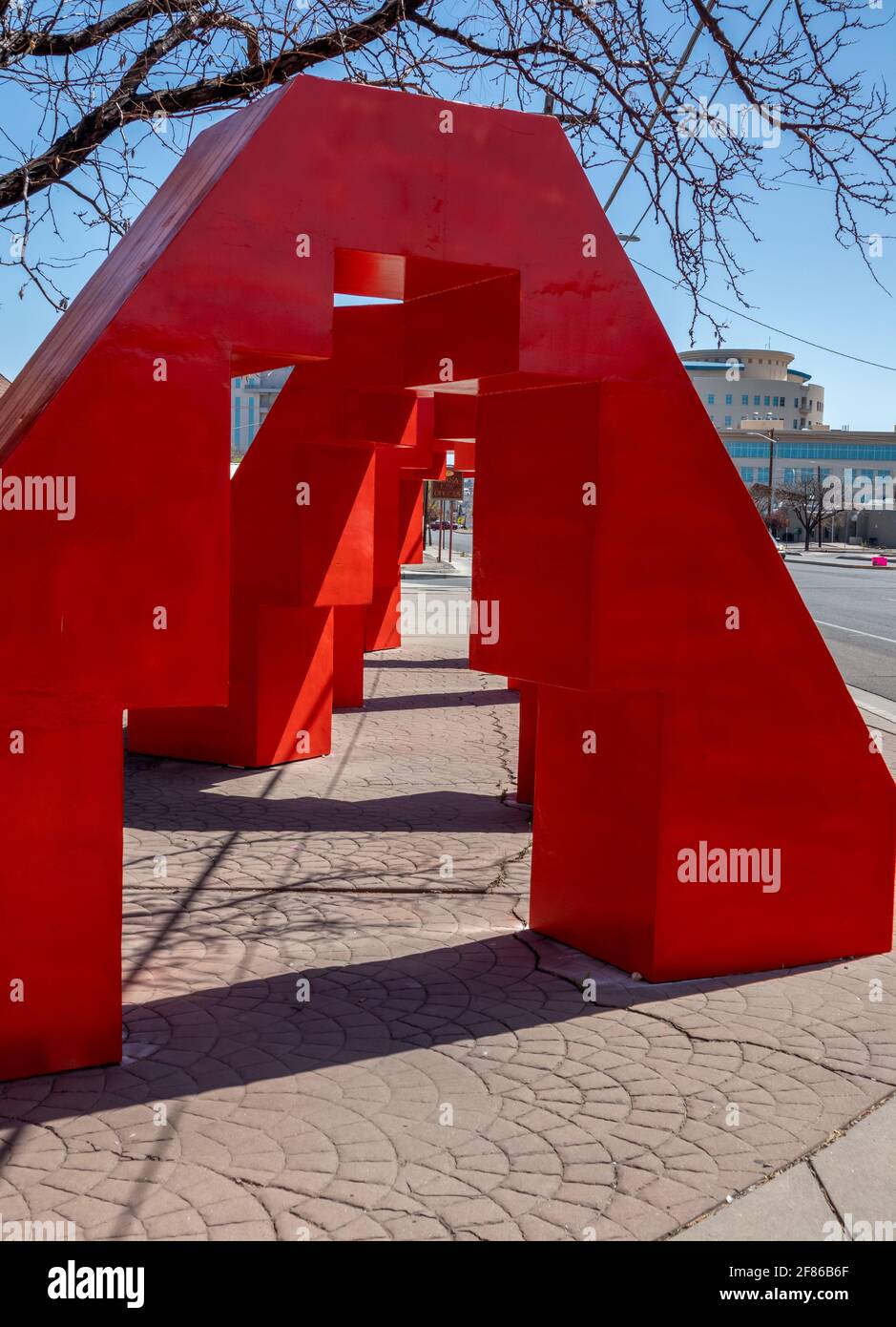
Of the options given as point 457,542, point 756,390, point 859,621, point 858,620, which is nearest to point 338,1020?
point 859,621

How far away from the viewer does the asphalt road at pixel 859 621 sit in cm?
1997

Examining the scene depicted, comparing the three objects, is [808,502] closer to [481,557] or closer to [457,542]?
[457,542]

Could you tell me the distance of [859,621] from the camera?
92.8 feet

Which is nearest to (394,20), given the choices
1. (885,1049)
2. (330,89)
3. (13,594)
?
(330,89)

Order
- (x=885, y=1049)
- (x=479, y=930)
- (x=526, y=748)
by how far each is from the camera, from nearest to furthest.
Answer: (x=885, y=1049), (x=479, y=930), (x=526, y=748)

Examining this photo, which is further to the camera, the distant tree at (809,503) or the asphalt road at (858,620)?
the distant tree at (809,503)

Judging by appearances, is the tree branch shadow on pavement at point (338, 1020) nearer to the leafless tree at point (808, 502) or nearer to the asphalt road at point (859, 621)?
the asphalt road at point (859, 621)

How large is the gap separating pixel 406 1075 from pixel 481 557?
2.73 meters

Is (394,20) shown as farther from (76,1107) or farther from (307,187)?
(76,1107)

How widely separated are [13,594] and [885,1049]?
408 centimetres

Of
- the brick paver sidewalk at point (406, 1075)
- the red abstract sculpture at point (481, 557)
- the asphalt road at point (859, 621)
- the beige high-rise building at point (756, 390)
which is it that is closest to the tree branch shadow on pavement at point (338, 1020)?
the brick paver sidewalk at point (406, 1075)

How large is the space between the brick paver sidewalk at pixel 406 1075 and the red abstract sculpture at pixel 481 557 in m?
0.42

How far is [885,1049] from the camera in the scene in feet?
17.6

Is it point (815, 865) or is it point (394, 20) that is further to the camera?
point (394, 20)
